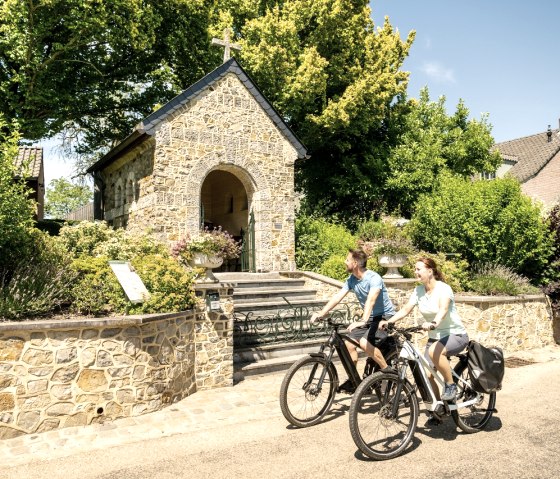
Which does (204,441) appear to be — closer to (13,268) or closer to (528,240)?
(13,268)

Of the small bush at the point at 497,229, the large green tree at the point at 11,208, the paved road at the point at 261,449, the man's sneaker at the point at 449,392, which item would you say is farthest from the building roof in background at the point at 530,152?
the large green tree at the point at 11,208

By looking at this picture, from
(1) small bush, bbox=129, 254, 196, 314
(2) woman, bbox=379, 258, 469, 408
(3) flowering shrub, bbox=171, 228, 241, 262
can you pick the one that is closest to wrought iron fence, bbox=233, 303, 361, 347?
(3) flowering shrub, bbox=171, 228, 241, 262

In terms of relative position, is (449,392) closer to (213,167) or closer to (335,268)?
(335,268)

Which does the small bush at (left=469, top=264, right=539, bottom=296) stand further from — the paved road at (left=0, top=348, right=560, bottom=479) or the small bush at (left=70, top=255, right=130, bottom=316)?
the small bush at (left=70, top=255, right=130, bottom=316)

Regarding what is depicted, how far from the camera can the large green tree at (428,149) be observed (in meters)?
19.3

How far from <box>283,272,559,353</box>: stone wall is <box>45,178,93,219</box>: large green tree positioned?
176 ft

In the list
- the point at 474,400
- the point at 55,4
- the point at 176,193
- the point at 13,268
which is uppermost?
the point at 55,4

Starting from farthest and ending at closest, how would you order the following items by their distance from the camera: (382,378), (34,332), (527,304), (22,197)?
1. (527,304)
2. (22,197)
3. (34,332)
4. (382,378)

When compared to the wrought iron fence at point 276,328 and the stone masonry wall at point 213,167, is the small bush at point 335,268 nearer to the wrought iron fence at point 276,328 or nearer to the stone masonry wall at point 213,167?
the stone masonry wall at point 213,167

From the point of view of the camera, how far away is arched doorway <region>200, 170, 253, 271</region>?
1627cm

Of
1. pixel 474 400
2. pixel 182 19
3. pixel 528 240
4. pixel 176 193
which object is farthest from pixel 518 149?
pixel 474 400

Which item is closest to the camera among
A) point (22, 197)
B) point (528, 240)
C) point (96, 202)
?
point (22, 197)

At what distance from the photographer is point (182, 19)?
18562 millimetres

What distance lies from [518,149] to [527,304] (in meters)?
24.1
